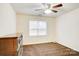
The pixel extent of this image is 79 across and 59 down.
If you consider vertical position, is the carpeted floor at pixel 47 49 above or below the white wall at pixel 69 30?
below

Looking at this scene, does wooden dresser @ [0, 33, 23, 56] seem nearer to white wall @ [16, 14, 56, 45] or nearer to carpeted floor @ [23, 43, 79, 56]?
white wall @ [16, 14, 56, 45]

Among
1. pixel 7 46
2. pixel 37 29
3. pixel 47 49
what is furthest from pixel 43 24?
pixel 7 46

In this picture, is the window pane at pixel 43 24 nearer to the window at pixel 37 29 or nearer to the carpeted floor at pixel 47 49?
the window at pixel 37 29

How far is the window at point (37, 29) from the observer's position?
8.75 ft

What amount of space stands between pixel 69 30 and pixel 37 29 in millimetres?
1573

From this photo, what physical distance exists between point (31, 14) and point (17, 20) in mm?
460

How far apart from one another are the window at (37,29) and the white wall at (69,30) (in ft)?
2.50

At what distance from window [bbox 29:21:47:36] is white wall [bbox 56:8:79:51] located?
762 mm

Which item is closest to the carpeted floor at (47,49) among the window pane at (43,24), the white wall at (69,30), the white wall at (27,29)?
the white wall at (27,29)

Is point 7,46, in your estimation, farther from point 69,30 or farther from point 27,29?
point 69,30

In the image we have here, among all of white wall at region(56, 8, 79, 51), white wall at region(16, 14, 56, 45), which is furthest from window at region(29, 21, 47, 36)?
white wall at region(56, 8, 79, 51)

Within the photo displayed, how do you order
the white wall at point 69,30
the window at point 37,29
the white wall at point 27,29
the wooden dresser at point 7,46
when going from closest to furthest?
the wooden dresser at point 7,46
the window at point 37,29
the white wall at point 27,29
the white wall at point 69,30

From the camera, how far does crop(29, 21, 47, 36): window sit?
2.67 m

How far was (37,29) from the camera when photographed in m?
2.62
